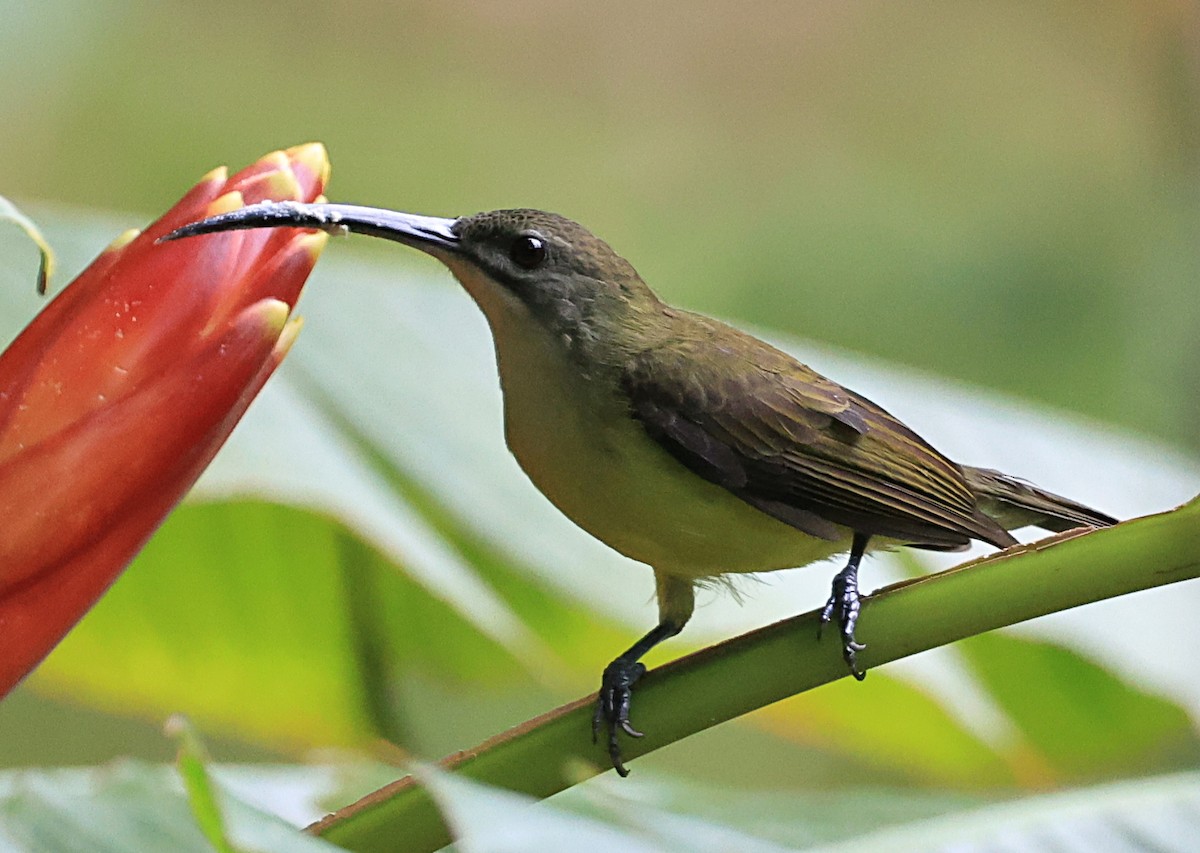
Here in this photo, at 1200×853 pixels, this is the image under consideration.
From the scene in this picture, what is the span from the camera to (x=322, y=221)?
0.55 meters

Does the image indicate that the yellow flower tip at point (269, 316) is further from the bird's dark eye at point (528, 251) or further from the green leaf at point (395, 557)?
the green leaf at point (395, 557)

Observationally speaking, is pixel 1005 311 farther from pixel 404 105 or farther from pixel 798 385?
pixel 798 385

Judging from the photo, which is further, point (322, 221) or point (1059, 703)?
point (1059, 703)

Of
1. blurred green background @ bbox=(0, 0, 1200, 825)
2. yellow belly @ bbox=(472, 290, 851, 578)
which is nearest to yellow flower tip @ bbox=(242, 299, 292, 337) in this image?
yellow belly @ bbox=(472, 290, 851, 578)

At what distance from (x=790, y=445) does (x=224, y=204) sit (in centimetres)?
37

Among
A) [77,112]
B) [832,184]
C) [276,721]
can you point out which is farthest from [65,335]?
[832,184]

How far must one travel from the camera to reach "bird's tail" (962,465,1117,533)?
863 mm

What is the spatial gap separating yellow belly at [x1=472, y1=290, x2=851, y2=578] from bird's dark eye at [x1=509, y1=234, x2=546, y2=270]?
29 mm

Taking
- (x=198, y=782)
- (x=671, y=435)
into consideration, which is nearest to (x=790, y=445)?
(x=671, y=435)

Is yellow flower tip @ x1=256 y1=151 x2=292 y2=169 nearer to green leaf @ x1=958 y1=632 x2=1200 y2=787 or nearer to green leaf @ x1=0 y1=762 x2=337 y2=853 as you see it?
green leaf @ x1=0 y1=762 x2=337 y2=853

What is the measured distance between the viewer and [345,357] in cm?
115

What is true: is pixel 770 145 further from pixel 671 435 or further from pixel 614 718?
pixel 614 718

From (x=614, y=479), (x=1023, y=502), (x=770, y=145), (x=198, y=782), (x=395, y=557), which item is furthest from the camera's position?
(x=770, y=145)

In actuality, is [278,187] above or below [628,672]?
Result: above
